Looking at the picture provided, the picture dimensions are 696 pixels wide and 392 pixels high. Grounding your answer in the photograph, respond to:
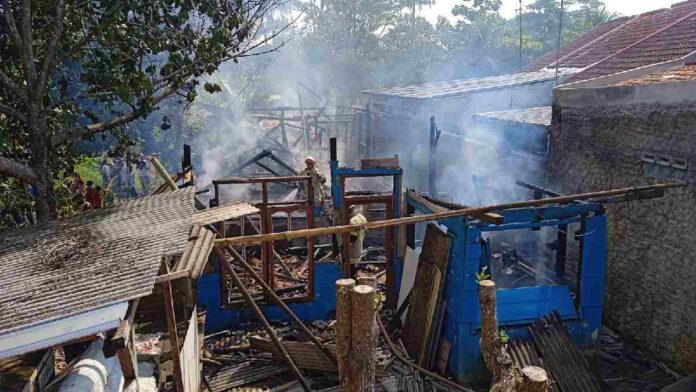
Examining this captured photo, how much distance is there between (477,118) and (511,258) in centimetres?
540

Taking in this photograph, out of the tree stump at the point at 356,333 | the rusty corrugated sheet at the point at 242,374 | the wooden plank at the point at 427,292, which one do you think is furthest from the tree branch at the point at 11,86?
the wooden plank at the point at 427,292

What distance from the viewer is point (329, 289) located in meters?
9.66

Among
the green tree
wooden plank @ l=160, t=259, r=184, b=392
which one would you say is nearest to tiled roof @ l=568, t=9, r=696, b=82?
the green tree

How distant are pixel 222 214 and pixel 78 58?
12.3 ft

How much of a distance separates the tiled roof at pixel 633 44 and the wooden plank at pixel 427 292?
756 centimetres

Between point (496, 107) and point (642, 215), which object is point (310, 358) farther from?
point (496, 107)

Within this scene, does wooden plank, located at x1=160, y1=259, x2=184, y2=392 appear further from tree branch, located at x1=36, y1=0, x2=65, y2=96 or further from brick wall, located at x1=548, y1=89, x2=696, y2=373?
brick wall, located at x1=548, y1=89, x2=696, y2=373

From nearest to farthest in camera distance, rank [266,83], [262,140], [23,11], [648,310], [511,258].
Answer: [23,11] < [648,310] < [511,258] < [262,140] < [266,83]

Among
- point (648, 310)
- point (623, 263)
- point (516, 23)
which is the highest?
point (516, 23)

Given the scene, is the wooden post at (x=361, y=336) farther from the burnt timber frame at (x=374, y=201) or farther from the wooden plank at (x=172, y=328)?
the burnt timber frame at (x=374, y=201)

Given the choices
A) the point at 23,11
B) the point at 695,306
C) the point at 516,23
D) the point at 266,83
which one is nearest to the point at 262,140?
the point at 266,83

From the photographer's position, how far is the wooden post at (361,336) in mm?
3764

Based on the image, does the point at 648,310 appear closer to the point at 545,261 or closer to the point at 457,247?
the point at 545,261

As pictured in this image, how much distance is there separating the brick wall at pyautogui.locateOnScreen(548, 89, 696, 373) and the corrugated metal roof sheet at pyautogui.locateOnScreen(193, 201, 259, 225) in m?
6.42
